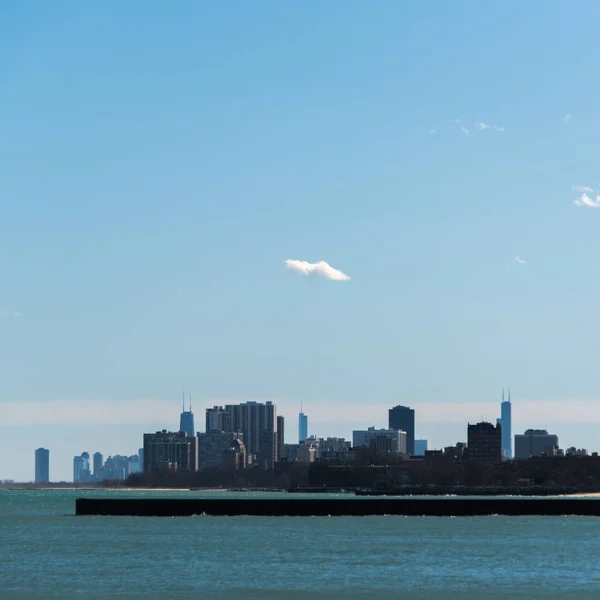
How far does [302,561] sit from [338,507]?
5943cm

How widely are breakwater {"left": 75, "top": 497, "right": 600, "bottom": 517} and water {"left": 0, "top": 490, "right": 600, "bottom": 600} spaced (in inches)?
109

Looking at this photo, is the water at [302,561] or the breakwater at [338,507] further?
the breakwater at [338,507]

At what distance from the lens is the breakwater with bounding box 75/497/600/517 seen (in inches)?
5340

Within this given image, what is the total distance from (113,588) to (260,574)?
10.9 metres

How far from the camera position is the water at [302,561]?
66000 mm

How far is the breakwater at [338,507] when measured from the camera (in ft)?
445

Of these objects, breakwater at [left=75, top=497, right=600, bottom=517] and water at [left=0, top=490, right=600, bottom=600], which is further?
breakwater at [left=75, top=497, right=600, bottom=517]

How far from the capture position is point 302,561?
82.6 m

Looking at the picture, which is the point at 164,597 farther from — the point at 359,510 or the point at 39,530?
the point at 359,510

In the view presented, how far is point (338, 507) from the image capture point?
141625 mm

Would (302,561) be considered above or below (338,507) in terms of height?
above

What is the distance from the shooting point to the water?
66000mm

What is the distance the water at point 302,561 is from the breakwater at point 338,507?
109 inches

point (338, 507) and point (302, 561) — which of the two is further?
point (338, 507)
